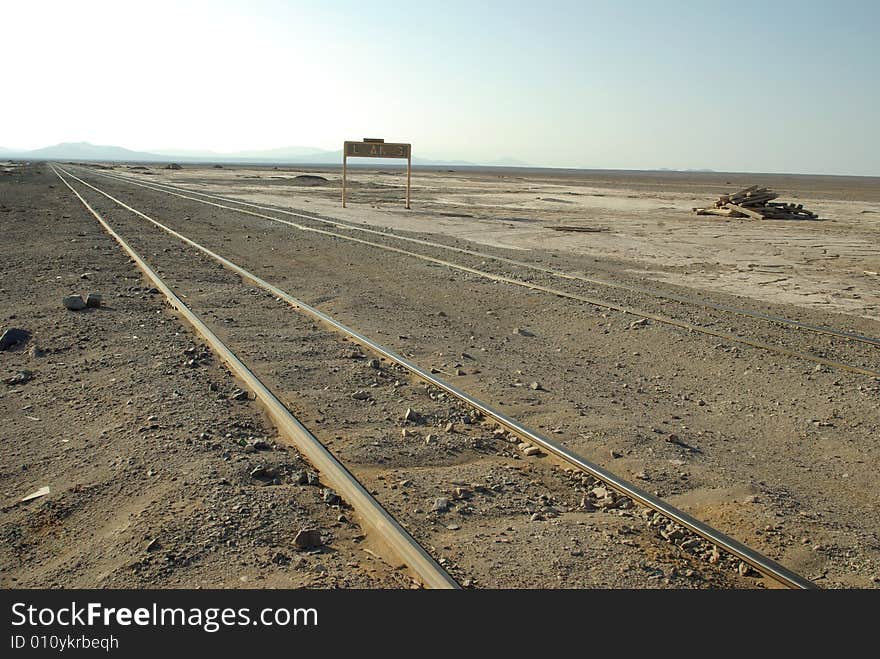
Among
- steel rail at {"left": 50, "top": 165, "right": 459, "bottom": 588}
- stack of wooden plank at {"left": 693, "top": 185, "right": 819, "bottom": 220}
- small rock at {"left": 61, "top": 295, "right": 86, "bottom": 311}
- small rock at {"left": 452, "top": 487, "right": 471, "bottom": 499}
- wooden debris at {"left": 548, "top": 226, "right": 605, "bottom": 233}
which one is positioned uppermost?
stack of wooden plank at {"left": 693, "top": 185, "right": 819, "bottom": 220}

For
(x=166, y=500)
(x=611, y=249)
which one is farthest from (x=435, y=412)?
(x=611, y=249)

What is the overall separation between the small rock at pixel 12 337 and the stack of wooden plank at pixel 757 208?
2857cm

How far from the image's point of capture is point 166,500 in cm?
493

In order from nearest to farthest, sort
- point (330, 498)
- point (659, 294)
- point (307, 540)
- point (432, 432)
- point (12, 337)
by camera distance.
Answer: point (307, 540)
point (330, 498)
point (432, 432)
point (12, 337)
point (659, 294)

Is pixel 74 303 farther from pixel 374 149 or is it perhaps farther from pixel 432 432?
pixel 374 149

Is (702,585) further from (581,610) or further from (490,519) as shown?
(490,519)

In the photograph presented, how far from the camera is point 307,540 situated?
4.41m

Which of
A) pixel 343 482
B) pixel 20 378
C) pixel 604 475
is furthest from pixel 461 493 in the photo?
pixel 20 378

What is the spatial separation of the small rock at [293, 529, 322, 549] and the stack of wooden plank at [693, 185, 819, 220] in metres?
30.5

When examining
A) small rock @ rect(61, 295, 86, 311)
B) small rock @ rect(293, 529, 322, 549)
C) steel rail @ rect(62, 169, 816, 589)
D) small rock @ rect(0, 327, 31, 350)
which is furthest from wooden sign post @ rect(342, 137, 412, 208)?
small rock @ rect(293, 529, 322, 549)

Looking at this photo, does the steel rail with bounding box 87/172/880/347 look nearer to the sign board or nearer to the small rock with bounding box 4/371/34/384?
the small rock with bounding box 4/371/34/384

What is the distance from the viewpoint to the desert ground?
4359mm

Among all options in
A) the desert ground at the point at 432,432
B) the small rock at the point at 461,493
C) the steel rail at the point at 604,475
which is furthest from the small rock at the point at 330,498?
the steel rail at the point at 604,475

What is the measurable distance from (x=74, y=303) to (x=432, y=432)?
22.2ft
